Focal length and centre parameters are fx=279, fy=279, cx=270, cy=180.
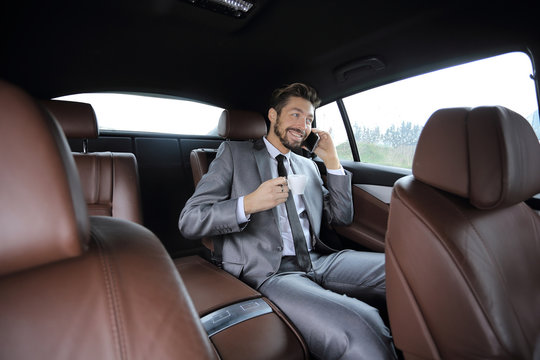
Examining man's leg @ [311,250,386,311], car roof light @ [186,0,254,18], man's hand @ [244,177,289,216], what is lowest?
man's leg @ [311,250,386,311]

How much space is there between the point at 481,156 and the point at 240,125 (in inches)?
60.0

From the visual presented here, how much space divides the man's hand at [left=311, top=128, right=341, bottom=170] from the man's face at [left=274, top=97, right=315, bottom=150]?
0.18 m

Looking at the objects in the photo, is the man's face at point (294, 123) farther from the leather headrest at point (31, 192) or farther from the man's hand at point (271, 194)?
the leather headrest at point (31, 192)

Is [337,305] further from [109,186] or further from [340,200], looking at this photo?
[109,186]

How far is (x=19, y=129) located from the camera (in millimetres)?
455

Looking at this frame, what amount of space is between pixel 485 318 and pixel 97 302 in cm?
100

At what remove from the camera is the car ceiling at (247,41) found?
160cm

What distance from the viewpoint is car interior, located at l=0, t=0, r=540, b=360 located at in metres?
0.51

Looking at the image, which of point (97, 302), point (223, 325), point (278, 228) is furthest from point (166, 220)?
point (97, 302)

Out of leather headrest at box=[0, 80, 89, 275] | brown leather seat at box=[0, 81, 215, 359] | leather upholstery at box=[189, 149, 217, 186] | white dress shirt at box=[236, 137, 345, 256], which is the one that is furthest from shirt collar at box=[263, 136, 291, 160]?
leather headrest at box=[0, 80, 89, 275]

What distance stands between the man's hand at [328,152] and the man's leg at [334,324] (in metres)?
0.98

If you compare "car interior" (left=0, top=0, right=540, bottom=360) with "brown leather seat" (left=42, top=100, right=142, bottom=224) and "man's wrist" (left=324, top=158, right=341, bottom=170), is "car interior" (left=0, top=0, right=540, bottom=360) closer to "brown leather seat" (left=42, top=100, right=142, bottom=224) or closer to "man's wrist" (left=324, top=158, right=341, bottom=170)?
"brown leather seat" (left=42, top=100, right=142, bottom=224)

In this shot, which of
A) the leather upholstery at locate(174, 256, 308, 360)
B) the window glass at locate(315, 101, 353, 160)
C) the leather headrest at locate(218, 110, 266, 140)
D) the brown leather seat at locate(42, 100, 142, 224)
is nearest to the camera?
the leather upholstery at locate(174, 256, 308, 360)

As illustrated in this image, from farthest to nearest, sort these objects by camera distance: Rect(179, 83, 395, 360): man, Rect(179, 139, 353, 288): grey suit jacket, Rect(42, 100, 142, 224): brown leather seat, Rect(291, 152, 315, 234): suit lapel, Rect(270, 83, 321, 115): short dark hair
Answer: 1. Rect(270, 83, 321, 115): short dark hair
2. Rect(291, 152, 315, 234): suit lapel
3. Rect(42, 100, 142, 224): brown leather seat
4. Rect(179, 139, 353, 288): grey suit jacket
5. Rect(179, 83, 395, 360): man
